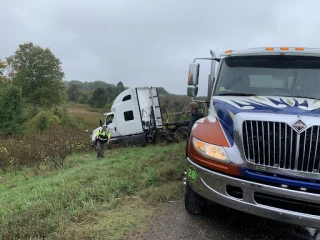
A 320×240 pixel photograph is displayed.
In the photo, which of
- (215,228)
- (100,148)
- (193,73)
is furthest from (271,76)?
(100,148)

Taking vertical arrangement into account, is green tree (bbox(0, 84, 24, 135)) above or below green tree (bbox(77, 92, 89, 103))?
below

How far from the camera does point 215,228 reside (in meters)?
3.62

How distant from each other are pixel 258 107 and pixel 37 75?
4775 centimetres

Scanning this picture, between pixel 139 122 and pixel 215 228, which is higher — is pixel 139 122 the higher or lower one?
the higher one

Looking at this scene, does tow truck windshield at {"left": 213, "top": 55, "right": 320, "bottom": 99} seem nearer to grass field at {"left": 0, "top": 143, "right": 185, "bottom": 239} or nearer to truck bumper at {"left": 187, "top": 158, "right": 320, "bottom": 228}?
truck bumper at {"left": 187, "top": 158, "right": 320, "bottom": 228}

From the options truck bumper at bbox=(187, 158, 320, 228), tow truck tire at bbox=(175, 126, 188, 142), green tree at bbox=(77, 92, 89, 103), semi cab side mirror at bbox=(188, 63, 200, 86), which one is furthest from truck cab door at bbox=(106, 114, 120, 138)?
green tree at bbox=(77, 92, 89, 103)

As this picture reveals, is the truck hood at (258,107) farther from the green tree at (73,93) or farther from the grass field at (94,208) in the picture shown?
the green tree at (73,93)

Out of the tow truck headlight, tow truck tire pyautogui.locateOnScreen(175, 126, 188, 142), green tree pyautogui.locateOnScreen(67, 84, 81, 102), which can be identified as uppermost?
green tree pyautogui.locateOnScreen(67, 84, 81, 102)

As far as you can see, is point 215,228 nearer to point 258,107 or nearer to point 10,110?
point 258,107

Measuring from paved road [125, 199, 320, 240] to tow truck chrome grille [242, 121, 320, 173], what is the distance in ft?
3.49

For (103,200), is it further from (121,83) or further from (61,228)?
(121,83)

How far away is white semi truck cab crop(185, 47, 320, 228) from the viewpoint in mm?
2891

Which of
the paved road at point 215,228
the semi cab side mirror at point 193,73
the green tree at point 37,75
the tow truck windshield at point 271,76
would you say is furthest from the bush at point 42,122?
the paved road at point 215,228

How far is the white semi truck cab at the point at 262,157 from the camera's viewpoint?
2.89 metres
